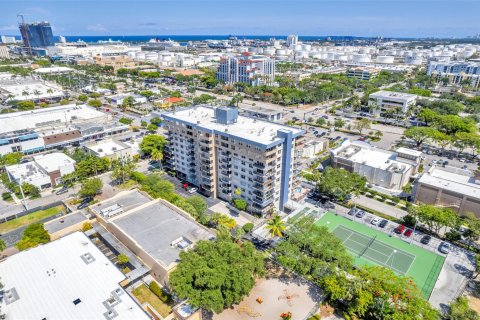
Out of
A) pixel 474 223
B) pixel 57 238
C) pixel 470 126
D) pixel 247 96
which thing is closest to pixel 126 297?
pixel 57 238

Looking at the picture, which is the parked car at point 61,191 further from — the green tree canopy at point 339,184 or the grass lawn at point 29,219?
the green tree canopy at point 339,184

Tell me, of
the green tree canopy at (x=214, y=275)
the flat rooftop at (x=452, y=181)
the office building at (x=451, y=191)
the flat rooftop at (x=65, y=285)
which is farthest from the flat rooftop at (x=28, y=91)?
the flat rooftop at (x=452, y=181)

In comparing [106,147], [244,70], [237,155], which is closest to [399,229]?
[237,155]

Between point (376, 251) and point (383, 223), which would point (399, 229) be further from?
point (376, 251)

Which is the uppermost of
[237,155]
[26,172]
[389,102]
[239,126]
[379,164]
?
[239,126]

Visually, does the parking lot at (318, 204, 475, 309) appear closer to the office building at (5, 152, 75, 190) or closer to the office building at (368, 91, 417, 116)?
the office building at (5, 152, 75, 190)

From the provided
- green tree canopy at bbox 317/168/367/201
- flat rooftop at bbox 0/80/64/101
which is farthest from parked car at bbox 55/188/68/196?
flat rooftop at bbox 0/80/64/101

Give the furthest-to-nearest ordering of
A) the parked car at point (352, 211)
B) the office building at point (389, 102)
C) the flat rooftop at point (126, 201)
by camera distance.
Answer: the office building at point (389, 102)
the parked car at point (352, 211)
the flat rooftop at point (126, 201)

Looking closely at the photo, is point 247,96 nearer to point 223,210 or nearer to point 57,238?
point 223,210
